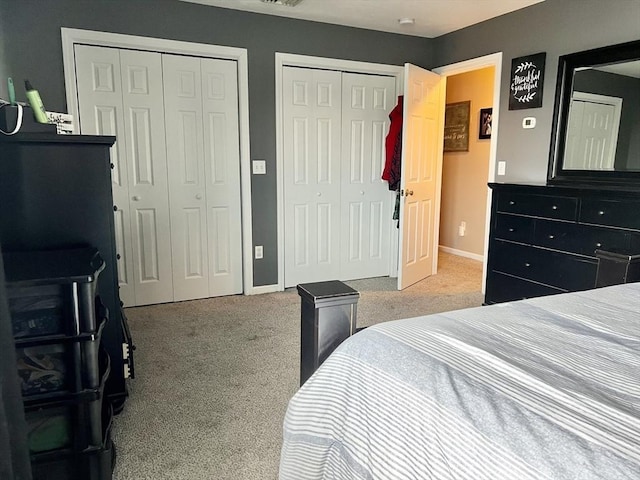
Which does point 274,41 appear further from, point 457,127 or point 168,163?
point 457,127

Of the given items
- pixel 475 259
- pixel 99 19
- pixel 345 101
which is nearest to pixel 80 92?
pixel 99 19

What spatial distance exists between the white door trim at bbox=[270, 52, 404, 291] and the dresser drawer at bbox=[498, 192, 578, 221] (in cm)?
174

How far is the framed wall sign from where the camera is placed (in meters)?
5.43

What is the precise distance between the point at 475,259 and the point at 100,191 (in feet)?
14.8

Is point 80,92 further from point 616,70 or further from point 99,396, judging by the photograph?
point 616,70

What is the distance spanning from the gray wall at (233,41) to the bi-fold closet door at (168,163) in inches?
6.2

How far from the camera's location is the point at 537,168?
3.48 meters

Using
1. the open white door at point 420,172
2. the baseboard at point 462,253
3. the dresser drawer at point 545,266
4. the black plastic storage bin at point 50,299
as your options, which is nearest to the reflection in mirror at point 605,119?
the dresser drawer at point 545,266

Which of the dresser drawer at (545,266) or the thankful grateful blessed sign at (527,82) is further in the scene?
the thankful grateful blessed sign at (527,82)

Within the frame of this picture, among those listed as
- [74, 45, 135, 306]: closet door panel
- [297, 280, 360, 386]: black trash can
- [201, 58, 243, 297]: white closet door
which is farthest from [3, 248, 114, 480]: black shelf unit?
[201, 58, 243, 297]: white closet door

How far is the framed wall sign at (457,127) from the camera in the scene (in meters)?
5.43

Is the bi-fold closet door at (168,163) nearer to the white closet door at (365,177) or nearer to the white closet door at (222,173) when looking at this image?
the white closet door at (222,173)

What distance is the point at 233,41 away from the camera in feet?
11.6

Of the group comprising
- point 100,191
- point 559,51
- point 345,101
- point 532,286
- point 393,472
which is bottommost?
point 532,286
